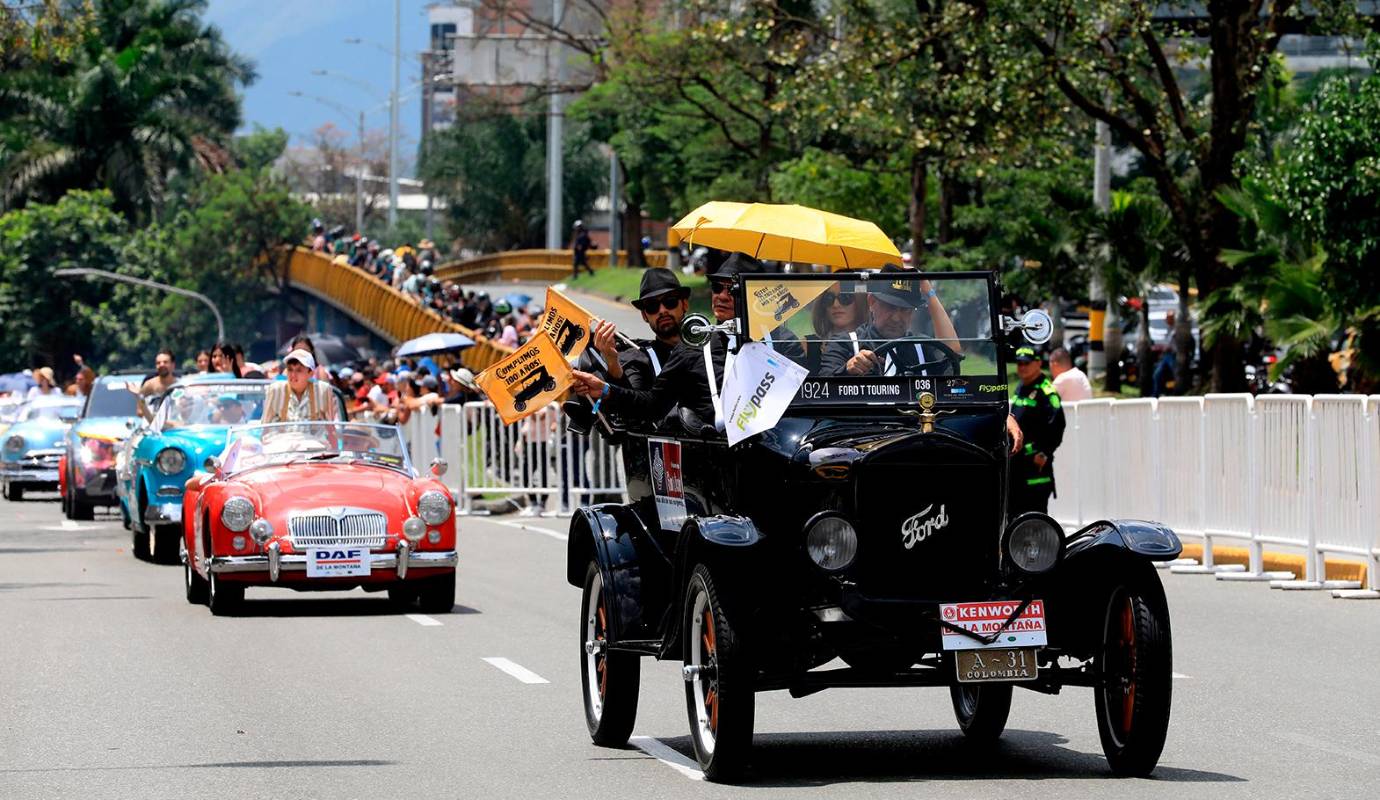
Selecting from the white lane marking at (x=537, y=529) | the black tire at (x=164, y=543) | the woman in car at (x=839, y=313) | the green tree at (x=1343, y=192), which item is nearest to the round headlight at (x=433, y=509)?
the black tire at (x=164, y=543)

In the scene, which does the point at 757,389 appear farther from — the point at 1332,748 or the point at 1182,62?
the point at 1182,62

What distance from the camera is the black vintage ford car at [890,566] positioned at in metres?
8.42

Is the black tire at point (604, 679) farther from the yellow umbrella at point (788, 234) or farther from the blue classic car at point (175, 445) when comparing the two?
the blue classic car at point (175, 445)

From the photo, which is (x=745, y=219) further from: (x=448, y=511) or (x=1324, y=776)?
(x=448, y=511)

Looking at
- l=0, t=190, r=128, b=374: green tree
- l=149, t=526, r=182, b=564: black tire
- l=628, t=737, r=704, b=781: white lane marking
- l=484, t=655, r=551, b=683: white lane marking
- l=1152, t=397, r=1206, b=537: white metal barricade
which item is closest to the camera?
l=628, t=737, r=704, b=781: white lane marking

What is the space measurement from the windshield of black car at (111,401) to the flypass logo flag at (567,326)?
2020 cm

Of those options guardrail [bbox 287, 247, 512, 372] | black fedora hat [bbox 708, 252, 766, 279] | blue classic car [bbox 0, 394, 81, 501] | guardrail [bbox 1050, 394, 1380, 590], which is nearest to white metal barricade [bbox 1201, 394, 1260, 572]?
guardrail [bbox 1050, 394, 1380, 590]

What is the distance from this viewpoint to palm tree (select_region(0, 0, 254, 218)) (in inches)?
3132

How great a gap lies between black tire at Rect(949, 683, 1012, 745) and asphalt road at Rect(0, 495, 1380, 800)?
Answer: 12 centimetres

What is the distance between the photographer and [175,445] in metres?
20.8

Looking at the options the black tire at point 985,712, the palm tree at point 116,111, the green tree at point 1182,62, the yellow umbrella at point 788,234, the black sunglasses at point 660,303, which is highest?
the palm tree at point 116,111

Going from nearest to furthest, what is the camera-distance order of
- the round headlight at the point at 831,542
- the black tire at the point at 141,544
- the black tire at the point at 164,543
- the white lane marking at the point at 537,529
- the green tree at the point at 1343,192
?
the round headlight at the point at 831,542 → the black tire at the point at 164,543 → the black tire at the point at 141,544 → the green tree at the point at 1343,192 → the white lane marking at the point at 537,529

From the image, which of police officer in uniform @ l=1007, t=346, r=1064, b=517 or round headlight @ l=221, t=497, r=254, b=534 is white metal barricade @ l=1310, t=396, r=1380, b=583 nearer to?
police officer in uniform @ l=1007, t=346, r=1064, b=517

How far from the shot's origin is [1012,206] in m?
41.4
